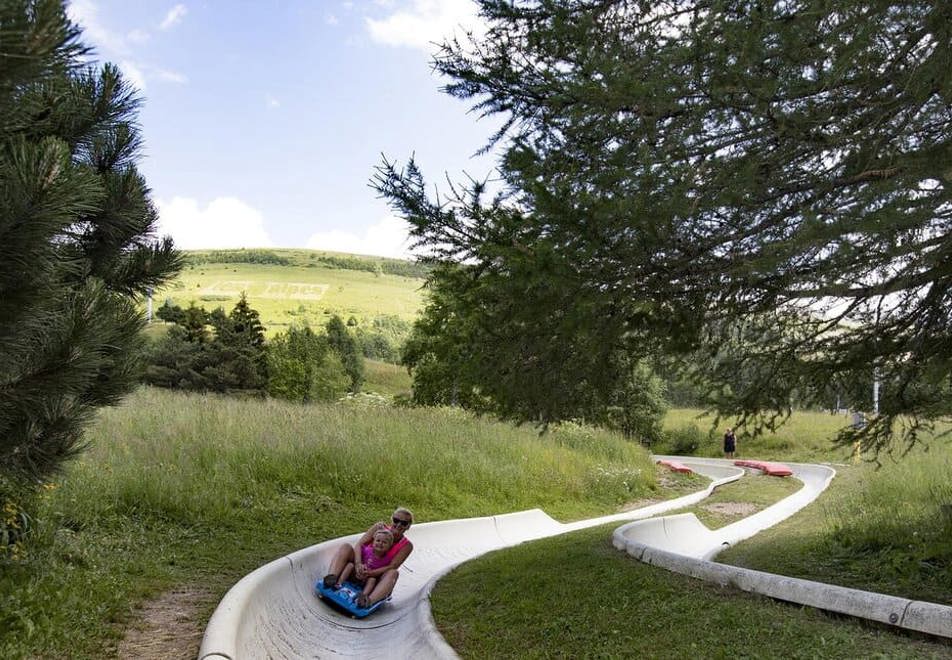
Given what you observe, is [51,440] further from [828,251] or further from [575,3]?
[828,251]

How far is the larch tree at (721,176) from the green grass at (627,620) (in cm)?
199

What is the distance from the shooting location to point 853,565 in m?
7.09

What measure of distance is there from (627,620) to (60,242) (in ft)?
14.4

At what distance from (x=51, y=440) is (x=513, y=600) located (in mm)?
4048

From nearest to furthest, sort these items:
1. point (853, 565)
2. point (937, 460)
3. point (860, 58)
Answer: point (860, 58) → point (853, 565) → point (937, 460)

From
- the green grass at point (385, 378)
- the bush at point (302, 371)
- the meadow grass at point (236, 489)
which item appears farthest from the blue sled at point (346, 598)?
the green grass at point (385, 378)

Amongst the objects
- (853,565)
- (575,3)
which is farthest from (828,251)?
(853,565)

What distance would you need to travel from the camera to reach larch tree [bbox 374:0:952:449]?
408cm

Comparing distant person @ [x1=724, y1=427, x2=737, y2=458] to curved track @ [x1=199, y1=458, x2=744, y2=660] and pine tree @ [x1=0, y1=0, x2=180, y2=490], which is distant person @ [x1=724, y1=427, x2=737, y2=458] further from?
pine tree @ [x1=0, y1=0, x2=180, y2=490]

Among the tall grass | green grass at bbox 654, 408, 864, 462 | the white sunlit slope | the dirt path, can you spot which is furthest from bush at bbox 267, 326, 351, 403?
the dirt path

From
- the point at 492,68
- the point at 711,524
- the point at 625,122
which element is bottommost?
the point at 711,524

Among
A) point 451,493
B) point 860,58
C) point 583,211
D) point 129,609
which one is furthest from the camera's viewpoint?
point 451,493

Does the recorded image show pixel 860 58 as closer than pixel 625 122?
Yes

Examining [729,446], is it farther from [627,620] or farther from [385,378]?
[385,378]
